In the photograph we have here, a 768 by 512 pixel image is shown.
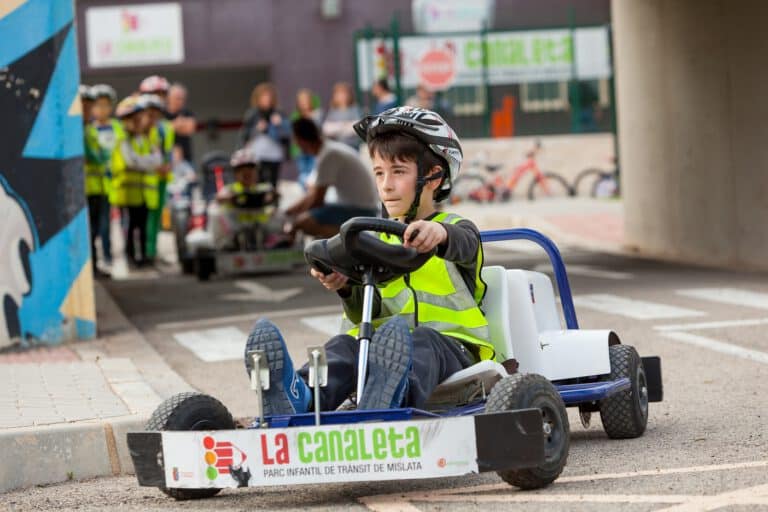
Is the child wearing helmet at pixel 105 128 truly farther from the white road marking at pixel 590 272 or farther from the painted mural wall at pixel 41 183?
the painted mural wall at pixel 41 183

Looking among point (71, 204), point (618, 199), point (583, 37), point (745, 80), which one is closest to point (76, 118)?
point (71, 204)

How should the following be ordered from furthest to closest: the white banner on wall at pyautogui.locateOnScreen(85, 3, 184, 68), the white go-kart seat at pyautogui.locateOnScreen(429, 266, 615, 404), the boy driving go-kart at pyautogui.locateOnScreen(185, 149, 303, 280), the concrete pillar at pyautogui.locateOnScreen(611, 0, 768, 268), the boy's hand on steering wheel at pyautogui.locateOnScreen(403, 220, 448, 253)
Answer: the white banner on wall at pyautogui.locateOnScreen(85, 3, 184, 68) → the boy driving go-kart at pyautogui.locateOnScreen(185, 149, 303, 280) → the concrete pillar at pyautogui.locateOnScreen(611, 0, 768, 268) → the white go-kart seat at pyautogui.locateOnScreen(429, 266, 615, 404) → the boy's hand on steering wheel at pyautogui.locateOnScreen(403, 220, 448, 253)

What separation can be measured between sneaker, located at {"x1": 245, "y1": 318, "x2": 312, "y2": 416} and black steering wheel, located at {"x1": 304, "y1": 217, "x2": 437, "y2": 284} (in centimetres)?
36

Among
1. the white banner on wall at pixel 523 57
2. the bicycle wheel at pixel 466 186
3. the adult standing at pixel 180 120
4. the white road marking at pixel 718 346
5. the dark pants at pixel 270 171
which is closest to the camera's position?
the white road marking at pixel 718 346

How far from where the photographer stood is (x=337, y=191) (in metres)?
16.2

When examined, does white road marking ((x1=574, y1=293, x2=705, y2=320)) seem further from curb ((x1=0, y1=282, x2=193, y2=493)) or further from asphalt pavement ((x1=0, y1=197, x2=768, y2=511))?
curb ((x1=0, y1=282, x2=193, y2=493))

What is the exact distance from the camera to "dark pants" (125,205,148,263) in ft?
58.3

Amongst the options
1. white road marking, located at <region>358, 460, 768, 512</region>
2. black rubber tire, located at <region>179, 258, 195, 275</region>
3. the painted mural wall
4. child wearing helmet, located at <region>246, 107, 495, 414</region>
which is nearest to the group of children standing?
black rubber tire, located at <region>179, 258, 195, 275</region>

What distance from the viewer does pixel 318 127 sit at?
1588cm

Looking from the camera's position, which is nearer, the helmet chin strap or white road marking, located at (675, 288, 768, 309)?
the helmet chin strap

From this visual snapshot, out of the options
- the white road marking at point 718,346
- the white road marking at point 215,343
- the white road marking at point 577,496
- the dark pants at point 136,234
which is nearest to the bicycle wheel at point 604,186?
the dark pants at point 136,234

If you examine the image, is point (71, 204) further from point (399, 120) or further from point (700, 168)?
point (700, 168)

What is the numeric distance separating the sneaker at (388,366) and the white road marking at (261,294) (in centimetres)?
844

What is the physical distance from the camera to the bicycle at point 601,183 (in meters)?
28.0
